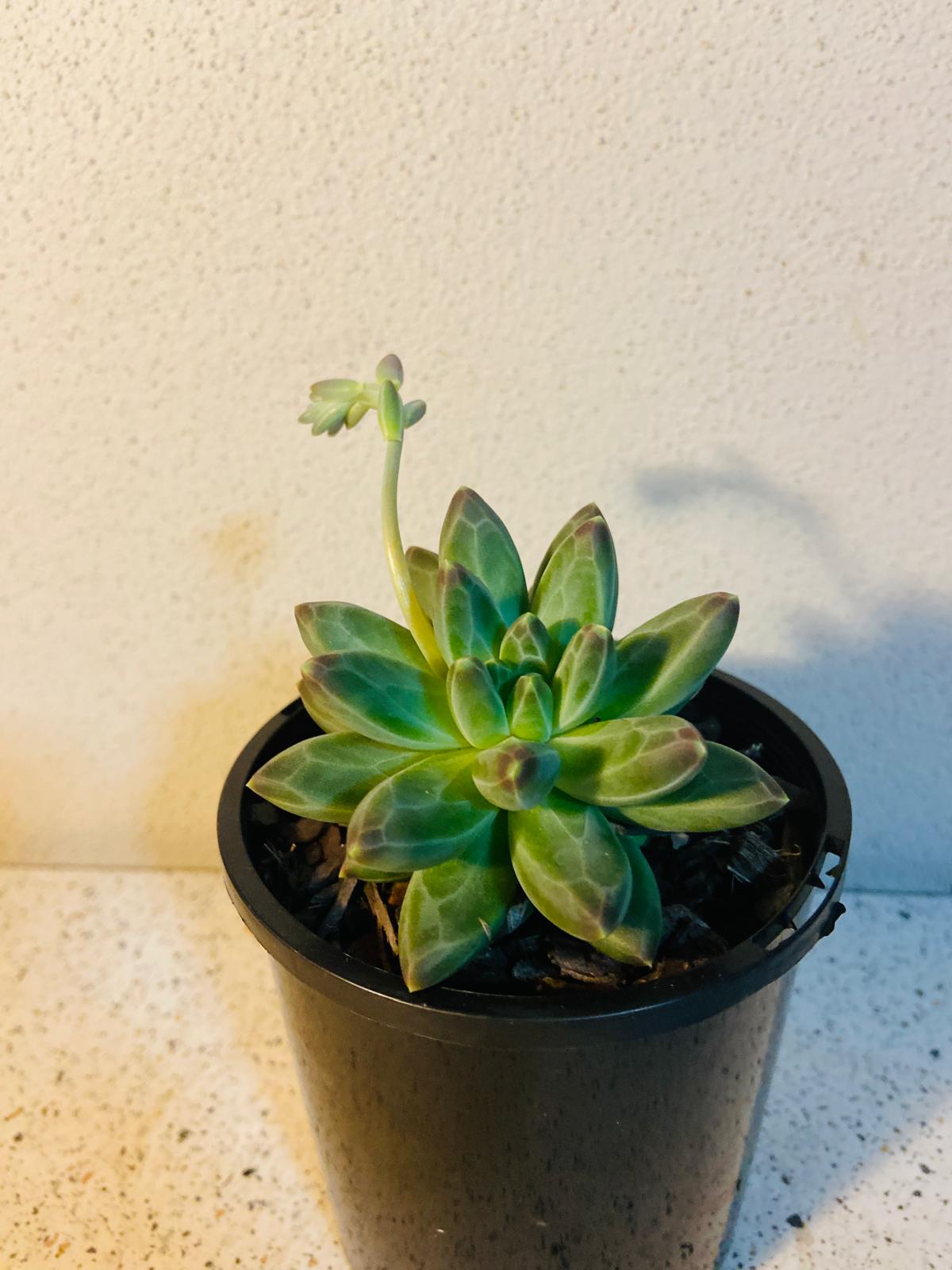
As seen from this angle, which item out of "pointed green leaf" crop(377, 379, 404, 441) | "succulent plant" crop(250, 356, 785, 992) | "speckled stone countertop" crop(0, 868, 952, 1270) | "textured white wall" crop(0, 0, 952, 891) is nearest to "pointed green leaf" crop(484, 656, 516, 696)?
"succulent plant" crop(250, 356, 785, 992)

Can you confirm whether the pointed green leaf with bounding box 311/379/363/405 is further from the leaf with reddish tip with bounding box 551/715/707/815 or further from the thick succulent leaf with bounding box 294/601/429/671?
the leaf with reddish tip with bounding box 551/715/707/815

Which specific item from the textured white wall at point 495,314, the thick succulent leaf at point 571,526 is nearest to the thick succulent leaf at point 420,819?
the thick succulent leaf at point 571,526

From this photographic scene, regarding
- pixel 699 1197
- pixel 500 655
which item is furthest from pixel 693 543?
pixel 699 1197

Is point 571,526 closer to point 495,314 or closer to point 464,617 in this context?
point 464,617

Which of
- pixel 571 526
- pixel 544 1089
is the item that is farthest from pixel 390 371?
pixel 544 1089

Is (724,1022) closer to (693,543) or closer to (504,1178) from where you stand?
(504,1178)

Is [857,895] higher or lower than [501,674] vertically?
lower
